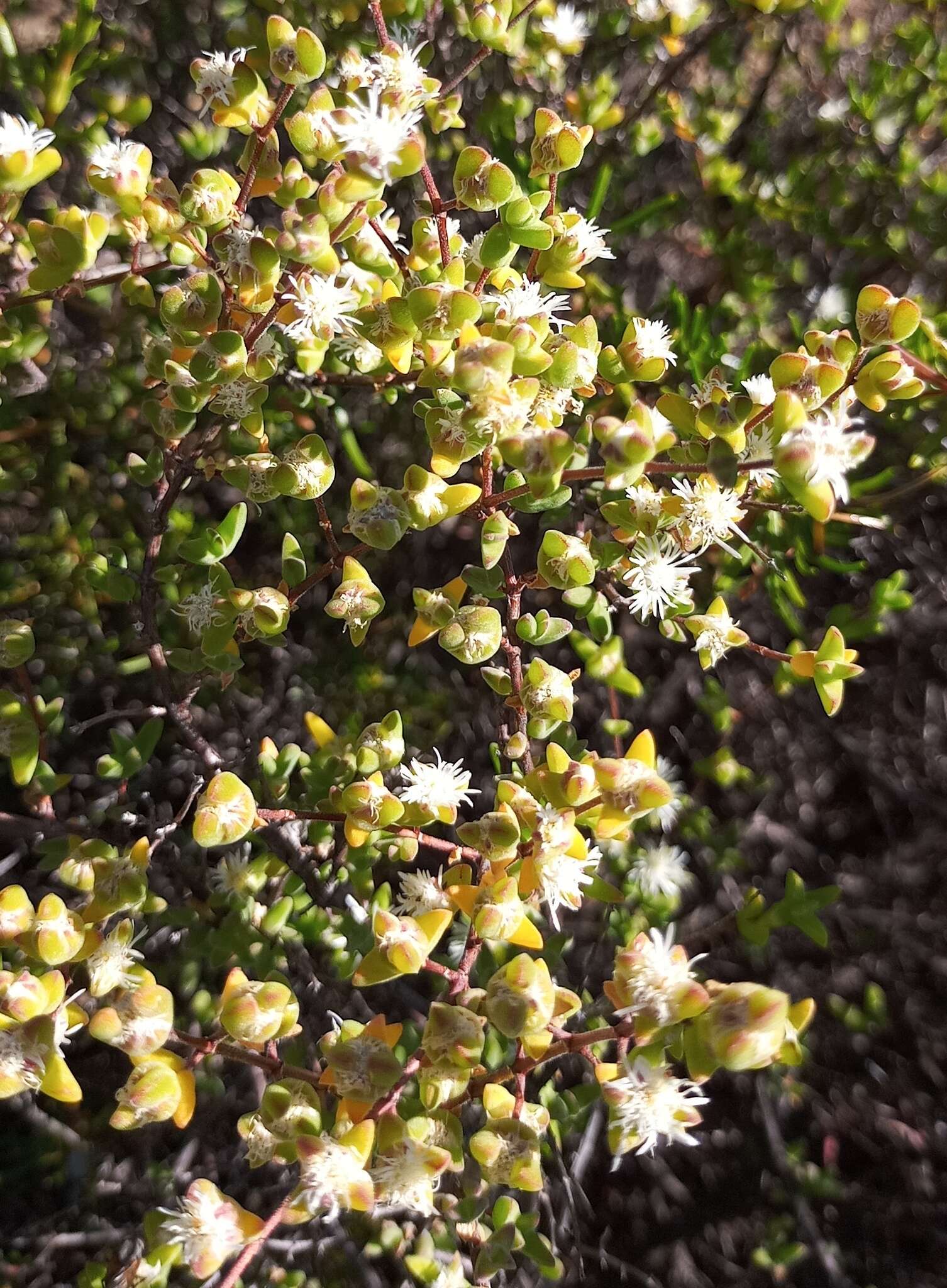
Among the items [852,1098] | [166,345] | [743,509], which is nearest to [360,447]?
[166,345]

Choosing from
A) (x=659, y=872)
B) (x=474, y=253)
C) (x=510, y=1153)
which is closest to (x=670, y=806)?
(x=659, y=872)

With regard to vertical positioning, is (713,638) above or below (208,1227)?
above

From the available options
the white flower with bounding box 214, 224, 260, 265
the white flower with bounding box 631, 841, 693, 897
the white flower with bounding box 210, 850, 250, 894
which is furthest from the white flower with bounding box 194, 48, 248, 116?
the white flower with bounding box 631, 841, 693, 897

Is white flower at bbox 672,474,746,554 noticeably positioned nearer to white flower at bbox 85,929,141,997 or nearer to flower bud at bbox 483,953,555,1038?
flower bud at bbox 483,953,555,1038

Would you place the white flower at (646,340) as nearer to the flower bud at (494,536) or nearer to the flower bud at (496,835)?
the flower bud at (494,536)

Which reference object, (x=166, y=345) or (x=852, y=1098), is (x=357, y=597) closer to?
(x=166, y=345)

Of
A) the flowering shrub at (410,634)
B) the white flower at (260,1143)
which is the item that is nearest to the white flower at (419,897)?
the flowering shrub at (410,634)

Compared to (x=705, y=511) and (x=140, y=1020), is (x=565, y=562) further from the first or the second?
(x=140, y=1020)

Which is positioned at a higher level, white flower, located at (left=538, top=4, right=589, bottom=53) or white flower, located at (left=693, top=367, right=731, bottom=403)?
white flower, located at (left=538, top=4, right=589, bottom=53)
